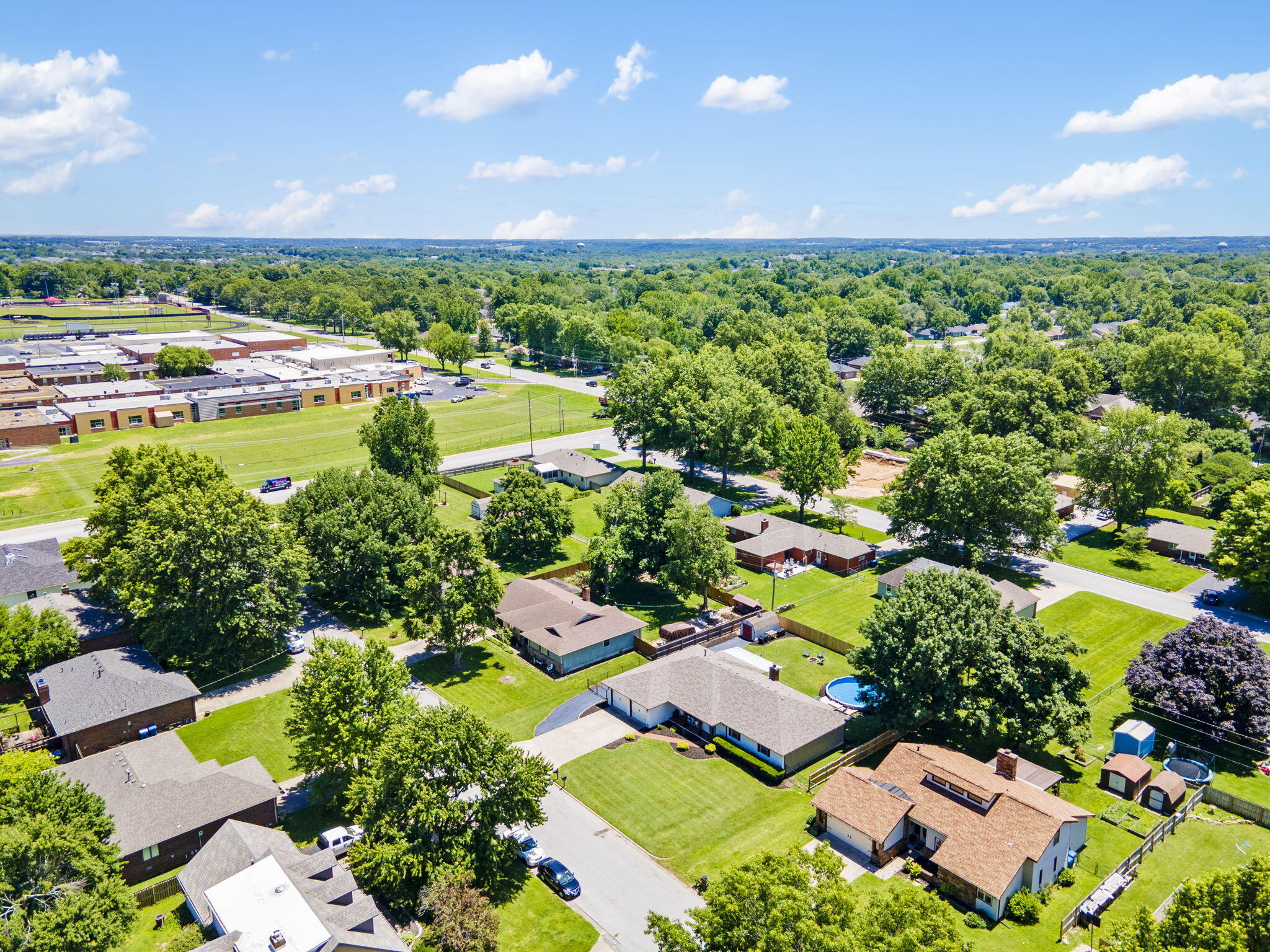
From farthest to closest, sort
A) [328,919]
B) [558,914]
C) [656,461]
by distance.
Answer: [656,461]
[558,914]
[328,919]

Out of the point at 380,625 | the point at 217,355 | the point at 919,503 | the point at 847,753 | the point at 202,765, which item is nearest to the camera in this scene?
the point at 202,765

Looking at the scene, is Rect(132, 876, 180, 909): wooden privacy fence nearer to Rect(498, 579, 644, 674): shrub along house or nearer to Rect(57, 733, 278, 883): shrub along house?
Rect(57, 733, 278, 883): shrub along house

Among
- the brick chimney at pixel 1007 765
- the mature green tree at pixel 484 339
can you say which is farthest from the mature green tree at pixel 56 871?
the mature green tree at pixel 484 339

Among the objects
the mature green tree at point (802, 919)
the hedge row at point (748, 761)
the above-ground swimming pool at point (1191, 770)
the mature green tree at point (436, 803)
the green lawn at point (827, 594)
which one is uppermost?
the mature green tree at point (802, 919)

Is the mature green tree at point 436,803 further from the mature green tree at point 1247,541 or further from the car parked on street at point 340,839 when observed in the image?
the mature green tree at point 1247,541

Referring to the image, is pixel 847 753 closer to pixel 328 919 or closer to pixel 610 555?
pixel 610 555

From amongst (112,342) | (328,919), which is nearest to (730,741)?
(328,919)

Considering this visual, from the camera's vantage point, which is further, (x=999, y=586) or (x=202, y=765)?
(x=999, y=586)

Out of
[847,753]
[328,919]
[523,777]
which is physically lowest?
[847,753]
